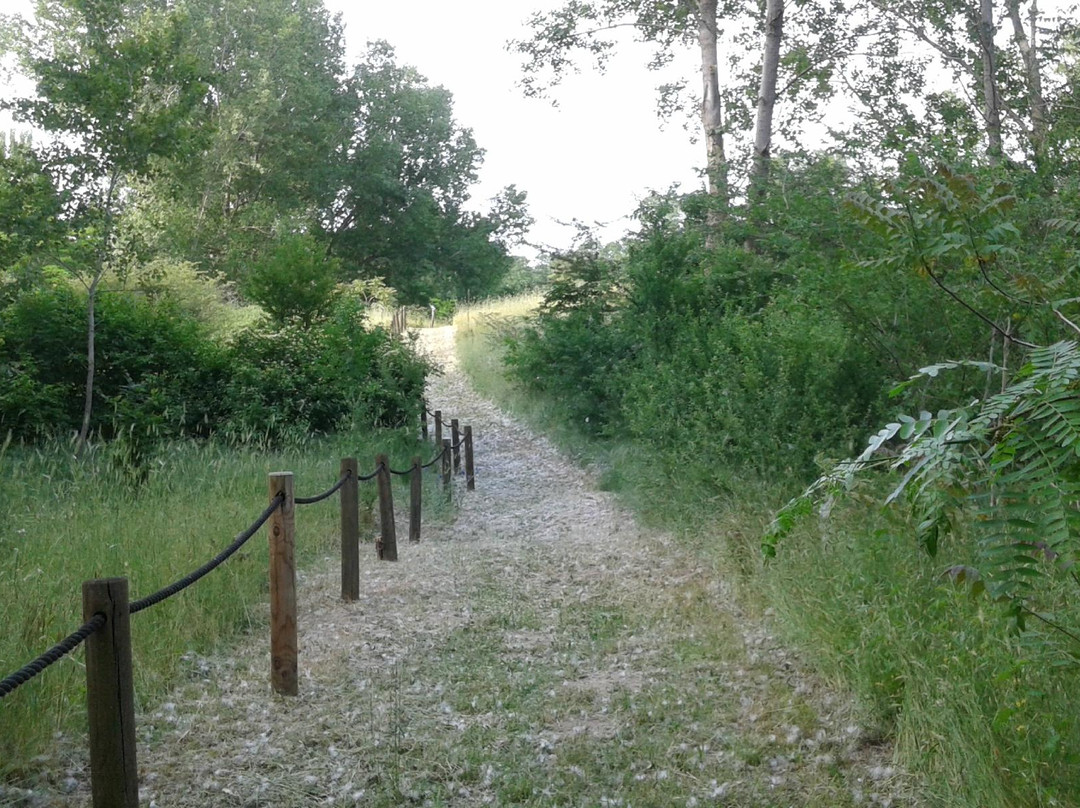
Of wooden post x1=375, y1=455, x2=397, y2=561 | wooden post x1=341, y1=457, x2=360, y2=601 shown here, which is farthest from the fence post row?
wooden post x1=341, y1=457, x2=360, y2=601

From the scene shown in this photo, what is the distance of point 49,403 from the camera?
44.5ft

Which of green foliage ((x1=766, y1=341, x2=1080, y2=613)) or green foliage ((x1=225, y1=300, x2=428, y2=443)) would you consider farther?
green foliage ((x1=225, y1=300, x2=428, y2=443))

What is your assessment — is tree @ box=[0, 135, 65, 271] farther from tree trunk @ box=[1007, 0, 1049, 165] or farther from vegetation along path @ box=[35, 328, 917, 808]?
tree trunk @ box=[1007, 0, 1049, 165]

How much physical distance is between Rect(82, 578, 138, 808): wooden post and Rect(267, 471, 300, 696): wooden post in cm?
206

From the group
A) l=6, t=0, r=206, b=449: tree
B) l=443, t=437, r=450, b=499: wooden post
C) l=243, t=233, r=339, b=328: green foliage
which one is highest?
l=6, t=0, r=206, b=449: tree

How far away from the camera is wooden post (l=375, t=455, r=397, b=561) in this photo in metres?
9.49

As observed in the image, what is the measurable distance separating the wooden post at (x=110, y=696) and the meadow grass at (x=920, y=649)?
2.54 meters

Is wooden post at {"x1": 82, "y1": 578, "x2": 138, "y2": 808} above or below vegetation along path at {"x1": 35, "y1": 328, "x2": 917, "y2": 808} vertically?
above

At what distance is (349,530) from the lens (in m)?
7.93

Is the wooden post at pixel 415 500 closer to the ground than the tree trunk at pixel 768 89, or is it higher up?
closer to the ground

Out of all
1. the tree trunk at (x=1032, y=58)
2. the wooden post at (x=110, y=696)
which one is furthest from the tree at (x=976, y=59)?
the wooden post at (x=110, y=696)

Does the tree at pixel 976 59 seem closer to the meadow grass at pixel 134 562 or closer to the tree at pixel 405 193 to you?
the meadow grass at pixel 134 562

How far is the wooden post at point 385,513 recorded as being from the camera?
9492 millimetres

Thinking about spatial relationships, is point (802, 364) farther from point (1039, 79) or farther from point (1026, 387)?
point (1039, 79)
